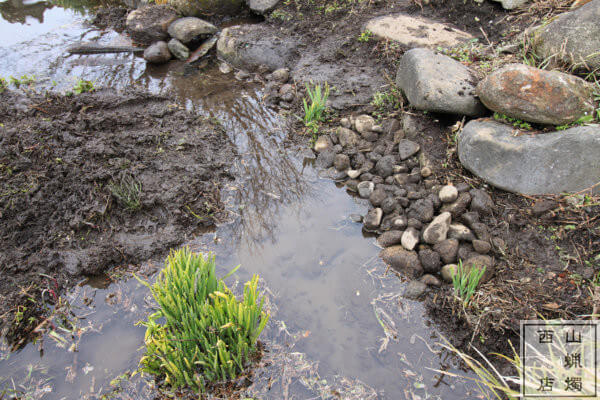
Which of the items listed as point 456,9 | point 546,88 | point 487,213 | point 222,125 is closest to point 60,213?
point 222,125

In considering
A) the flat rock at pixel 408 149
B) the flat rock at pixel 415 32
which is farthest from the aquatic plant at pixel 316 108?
the flat rock at pixel 415 32

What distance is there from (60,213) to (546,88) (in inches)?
184

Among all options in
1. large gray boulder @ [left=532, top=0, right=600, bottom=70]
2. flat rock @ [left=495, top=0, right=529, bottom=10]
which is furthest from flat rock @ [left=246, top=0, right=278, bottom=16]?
large gray boulder @ [left=532, top=0, right=600, bottom=70]

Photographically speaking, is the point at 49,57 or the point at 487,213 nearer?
the point at 487,213

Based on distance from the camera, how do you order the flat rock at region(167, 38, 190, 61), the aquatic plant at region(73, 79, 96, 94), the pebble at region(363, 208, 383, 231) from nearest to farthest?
1. the pebble at region(363, 208, 383, 231)
2. the aquatic plant at region(73, 79, 96, 94)
3. the flat rock at region(167, 38, 190, 61)

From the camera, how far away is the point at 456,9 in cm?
522

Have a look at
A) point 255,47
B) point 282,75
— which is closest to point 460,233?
point 282,75

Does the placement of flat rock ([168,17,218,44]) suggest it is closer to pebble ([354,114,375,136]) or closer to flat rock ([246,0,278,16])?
flat rock ([246,0,278,16])

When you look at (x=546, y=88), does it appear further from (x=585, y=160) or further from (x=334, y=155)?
(x=334, y=155)

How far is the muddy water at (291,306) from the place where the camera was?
2.58 metres

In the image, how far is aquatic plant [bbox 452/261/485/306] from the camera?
2.71 metres

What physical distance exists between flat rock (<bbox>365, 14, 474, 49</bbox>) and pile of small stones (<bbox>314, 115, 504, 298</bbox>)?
58.5 inches

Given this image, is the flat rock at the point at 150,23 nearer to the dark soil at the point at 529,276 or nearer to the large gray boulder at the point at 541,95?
the large gray boulder at the point at 541,95

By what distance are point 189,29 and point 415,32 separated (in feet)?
13.1
